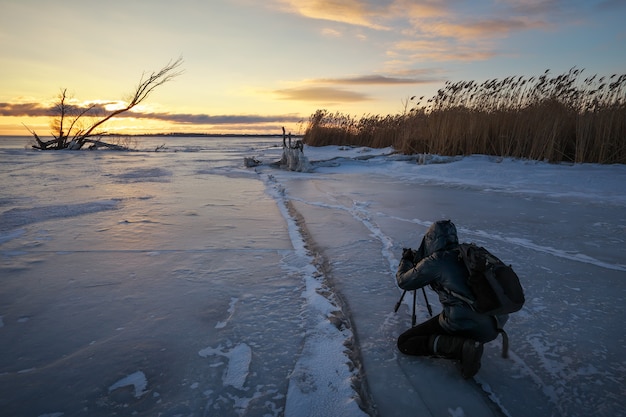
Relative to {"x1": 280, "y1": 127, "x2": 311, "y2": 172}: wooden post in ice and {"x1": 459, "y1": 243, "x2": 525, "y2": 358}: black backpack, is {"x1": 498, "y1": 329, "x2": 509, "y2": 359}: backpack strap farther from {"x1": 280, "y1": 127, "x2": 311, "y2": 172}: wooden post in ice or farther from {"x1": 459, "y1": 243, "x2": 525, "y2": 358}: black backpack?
{"x1": 280, "y1": 127, "x2": 311, "y2": 172}: wooden post in ice

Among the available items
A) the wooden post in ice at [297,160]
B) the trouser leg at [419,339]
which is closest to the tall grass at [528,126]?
the wooden post in ice at [297,160]

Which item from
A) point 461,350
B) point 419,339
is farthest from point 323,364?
point 461,350

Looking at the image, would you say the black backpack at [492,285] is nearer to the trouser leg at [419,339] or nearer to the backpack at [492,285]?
the backpack at [492,285]

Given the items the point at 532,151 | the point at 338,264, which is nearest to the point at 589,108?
the point at 532,151

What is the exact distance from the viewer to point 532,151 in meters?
9.72

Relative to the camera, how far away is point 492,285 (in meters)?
1.63

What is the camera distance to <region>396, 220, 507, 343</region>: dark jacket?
184 centimetres

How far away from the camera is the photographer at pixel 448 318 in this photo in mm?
1823

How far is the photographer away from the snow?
0.11 m

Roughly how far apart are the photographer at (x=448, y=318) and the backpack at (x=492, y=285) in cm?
13

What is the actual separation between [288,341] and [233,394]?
1.54 feet

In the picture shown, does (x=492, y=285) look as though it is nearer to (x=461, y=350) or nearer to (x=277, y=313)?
(x=461, y=350)

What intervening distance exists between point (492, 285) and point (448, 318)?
38cm

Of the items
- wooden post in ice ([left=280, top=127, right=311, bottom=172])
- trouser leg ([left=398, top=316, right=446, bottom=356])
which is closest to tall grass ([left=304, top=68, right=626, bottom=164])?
wooden post in ice ([left=280, top=127, right=311, bottom=172])
